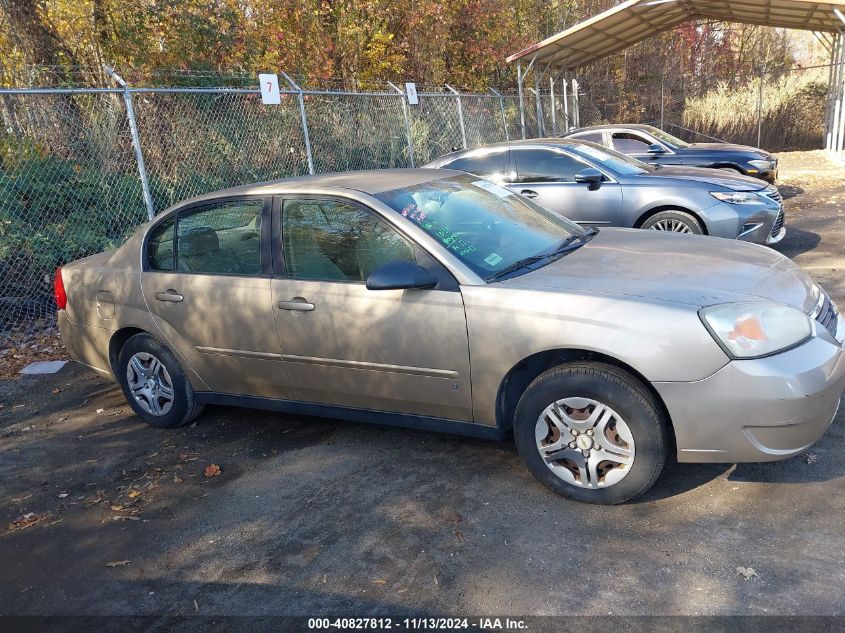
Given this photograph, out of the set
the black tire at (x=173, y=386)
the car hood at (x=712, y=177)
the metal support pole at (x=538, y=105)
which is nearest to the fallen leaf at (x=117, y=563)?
the black tire at (x=173, y=386)

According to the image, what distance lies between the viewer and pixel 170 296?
4.68 m

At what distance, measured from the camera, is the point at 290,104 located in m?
12.2

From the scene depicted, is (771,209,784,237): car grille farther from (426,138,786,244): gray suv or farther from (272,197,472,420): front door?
(272,197,472,420): front door

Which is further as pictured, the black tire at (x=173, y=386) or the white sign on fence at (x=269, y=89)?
the white sign on fence at (x=269, y=89)

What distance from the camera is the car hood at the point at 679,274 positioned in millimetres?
3420

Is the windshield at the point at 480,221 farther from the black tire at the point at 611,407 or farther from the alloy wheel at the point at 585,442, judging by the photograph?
the alloy wheel at the point at 585,442

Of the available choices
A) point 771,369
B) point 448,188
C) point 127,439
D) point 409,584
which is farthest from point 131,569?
point 771,369

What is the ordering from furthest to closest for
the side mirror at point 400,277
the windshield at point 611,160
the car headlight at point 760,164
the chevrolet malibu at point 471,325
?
the car headlight at point 760,164
the windshield at point 611,160
the side mirror at point 400,277
the chevrolet malibu at point 471,325

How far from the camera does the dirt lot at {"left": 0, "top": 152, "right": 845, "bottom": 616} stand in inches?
115

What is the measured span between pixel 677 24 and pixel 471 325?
70.4ft

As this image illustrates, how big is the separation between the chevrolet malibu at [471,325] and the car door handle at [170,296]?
0.01 m

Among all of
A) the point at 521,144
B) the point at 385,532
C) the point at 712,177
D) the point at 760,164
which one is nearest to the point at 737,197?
the point at 712,177

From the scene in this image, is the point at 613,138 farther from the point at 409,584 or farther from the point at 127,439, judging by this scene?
the point at 409,584

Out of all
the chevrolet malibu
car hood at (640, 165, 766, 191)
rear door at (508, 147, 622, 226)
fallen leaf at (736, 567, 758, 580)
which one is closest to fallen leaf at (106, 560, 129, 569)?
the chevrolet malibu
